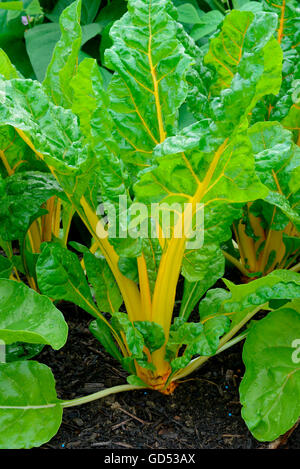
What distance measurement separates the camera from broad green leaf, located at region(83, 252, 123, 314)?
3.22ft

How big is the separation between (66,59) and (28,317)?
1.91ft

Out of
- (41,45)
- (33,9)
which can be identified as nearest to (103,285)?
(41,45)

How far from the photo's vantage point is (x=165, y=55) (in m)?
0.85

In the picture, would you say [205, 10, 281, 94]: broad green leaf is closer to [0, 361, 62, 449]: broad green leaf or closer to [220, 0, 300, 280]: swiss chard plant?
[220, 0, 300, 280]: swiss chard plant

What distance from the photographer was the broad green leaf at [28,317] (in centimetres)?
78

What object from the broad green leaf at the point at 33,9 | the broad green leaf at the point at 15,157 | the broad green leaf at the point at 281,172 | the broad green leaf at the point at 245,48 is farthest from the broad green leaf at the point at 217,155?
the broad green leaf at the point at 33,9

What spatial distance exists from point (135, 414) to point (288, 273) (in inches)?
14.8

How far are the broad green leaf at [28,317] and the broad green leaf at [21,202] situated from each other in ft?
0.53

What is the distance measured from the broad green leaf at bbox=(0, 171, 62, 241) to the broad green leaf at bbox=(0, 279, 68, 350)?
0.16 meters

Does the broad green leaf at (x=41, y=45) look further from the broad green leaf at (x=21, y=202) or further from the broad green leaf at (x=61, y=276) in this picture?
the broad green leaf at (x=61, y=276)

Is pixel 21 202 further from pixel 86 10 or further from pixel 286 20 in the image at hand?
pixel 86 10

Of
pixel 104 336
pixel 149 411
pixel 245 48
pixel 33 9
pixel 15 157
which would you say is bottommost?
pixel 149 411

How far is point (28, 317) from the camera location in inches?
33.9

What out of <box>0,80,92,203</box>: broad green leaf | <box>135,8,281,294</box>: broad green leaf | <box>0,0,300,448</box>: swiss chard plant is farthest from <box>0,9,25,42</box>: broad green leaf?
<box>135,8,281,294</box>: broad green leaf
